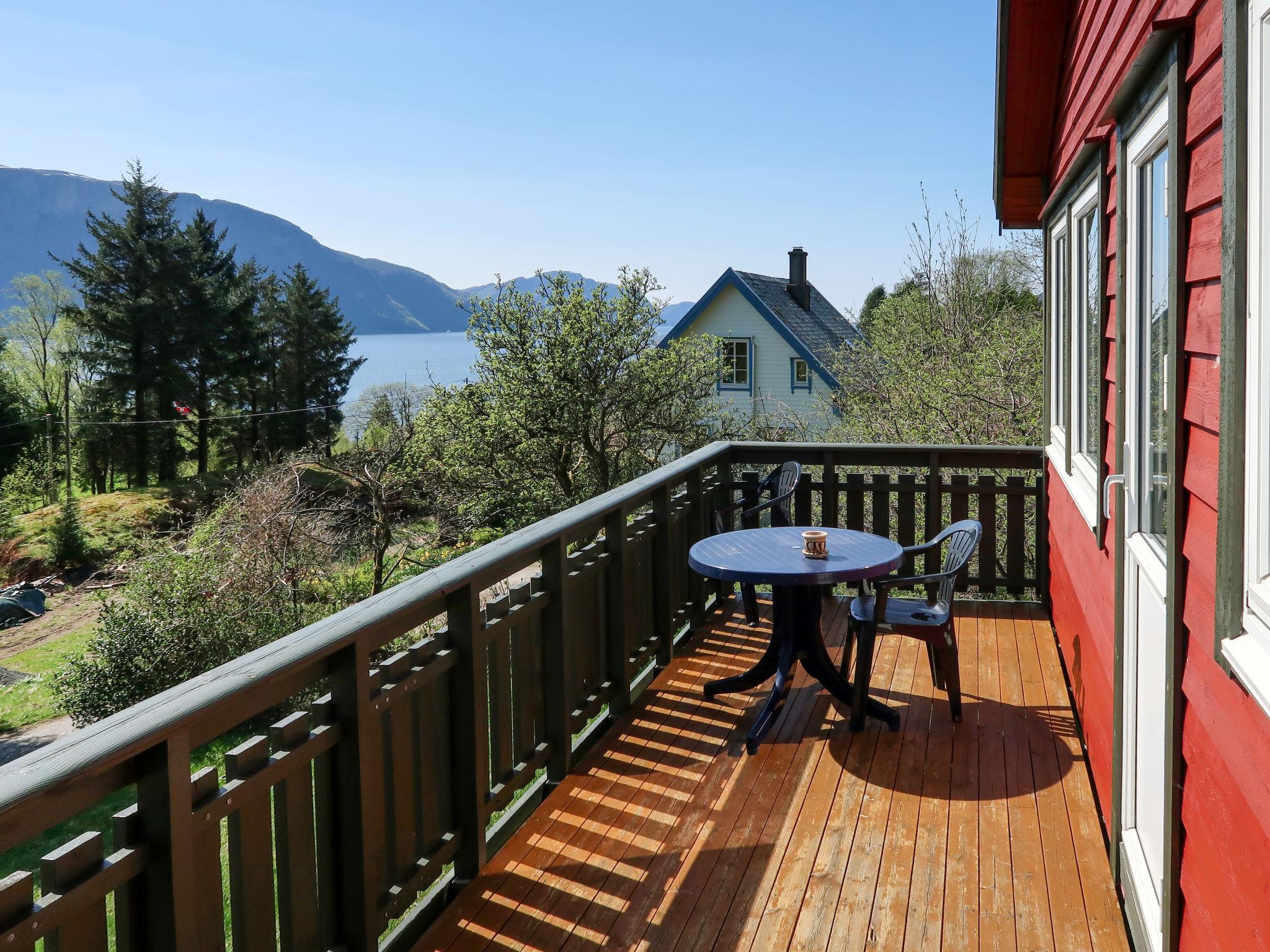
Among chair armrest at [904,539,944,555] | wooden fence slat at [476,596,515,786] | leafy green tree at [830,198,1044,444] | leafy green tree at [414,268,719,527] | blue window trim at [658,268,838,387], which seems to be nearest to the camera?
wooden fence slat at [476,596,515,786]

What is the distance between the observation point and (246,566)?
43.6ft

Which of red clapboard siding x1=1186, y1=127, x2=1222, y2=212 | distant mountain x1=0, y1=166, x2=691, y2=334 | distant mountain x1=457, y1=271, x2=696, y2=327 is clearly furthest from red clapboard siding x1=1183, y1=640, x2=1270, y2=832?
distant mountain x1=0, y1=166, x2=691, y2=334

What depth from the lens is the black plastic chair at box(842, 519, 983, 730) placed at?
3934 mm

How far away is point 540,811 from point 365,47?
1371 inches

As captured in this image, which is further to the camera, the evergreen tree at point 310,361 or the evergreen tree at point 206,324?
the evergreen tree at point 310,361

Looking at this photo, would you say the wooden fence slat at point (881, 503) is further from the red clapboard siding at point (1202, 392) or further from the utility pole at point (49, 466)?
the utility pole at point (49, 466)

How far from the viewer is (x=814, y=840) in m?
3.13

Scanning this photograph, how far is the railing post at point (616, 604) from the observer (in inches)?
162

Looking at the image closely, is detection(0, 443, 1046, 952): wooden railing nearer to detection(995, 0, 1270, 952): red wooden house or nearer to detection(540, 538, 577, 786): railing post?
detection(540, 538, 577, 786): railing post

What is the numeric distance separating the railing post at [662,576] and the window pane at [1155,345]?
2.47 m

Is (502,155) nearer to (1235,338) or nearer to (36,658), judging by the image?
(36,658)

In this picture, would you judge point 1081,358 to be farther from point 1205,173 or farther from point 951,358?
point 951,358

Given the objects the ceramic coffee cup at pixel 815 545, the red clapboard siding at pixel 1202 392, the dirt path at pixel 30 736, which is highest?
the red clapboard siding at pixel 1202 392

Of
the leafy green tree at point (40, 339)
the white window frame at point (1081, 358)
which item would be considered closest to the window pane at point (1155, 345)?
the white window frame at point (1081, 358)
